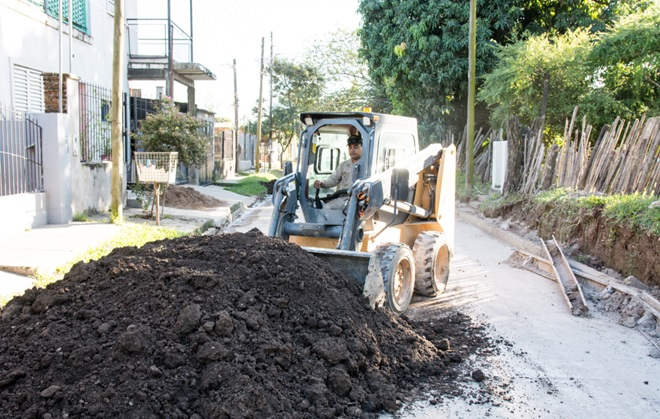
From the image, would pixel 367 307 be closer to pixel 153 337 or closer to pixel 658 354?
pixel 153 337

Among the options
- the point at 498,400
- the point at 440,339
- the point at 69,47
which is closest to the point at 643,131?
the point at 440,339

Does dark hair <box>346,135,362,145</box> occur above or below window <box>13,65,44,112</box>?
below

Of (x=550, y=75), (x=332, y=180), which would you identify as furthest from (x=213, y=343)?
(x=550, y=75)

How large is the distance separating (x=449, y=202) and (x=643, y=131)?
14.4ft

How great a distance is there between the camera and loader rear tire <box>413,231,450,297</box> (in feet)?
25.5

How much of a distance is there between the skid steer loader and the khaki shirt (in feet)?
0.45

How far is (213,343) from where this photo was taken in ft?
15.2

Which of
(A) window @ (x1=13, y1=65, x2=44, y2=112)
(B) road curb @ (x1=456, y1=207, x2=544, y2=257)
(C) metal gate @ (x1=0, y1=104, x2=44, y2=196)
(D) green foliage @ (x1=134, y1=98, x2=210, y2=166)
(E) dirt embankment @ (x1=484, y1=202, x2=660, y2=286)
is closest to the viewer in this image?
(E) dirt embankment @ (x1=484, y1=202, x2=660, y2=286)

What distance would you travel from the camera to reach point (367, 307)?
596 cm

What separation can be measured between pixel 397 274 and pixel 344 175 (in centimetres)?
147

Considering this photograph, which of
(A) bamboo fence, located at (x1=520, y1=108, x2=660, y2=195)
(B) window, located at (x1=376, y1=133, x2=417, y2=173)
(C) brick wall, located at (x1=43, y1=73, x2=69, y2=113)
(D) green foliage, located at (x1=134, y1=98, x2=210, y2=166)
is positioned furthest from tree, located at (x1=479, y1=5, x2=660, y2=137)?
(C) brick wall, located at (x1=43, y1=73, x2=69, y2=113)

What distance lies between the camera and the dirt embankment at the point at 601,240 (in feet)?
27.5

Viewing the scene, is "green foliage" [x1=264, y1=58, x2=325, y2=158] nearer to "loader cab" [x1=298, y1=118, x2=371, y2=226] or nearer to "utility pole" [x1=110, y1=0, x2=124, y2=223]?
"utility pole" [x1=110, y1=0, x2=124, y2=223]

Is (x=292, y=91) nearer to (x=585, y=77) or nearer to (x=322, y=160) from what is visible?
(x=585, y=77)
